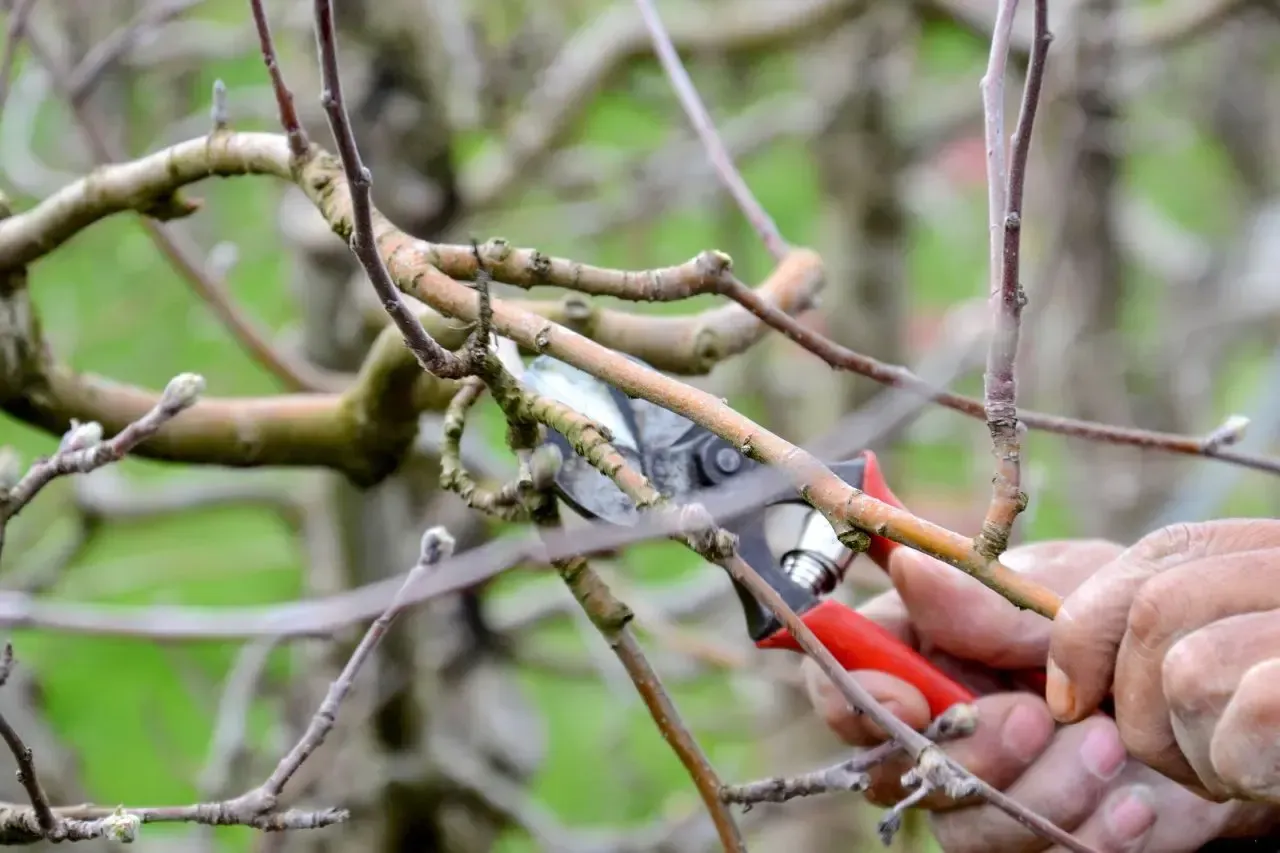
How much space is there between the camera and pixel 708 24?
2545 mm

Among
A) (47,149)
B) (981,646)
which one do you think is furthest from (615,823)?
(47,149)

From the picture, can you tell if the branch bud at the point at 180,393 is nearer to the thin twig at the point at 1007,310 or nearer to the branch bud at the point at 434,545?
the branch bud at the point at 434,545

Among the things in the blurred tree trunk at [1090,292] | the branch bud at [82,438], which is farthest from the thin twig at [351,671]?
the blurred tree trunk at [1090,292]

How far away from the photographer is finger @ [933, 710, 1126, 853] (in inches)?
39.0

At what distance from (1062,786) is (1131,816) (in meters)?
0.06

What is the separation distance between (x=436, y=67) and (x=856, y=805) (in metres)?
1.83

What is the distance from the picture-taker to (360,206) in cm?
66

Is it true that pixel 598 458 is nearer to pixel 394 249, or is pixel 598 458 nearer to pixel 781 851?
pixel 394 249

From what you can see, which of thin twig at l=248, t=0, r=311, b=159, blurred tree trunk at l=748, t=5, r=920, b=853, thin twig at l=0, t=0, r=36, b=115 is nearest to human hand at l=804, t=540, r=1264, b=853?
thin twig at l=248, t=0, r=311, b=159

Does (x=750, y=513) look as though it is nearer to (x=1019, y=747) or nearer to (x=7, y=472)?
(x=1019, y=747)

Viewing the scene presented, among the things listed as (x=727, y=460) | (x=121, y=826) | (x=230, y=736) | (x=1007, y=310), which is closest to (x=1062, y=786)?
(x=727, y=460)

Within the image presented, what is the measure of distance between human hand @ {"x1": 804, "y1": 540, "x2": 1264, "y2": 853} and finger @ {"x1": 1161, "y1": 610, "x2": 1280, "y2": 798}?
0.89 ft

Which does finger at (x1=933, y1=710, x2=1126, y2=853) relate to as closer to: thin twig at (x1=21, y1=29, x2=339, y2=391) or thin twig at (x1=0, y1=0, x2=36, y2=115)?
thin twig at (x1=21, y1=29, x2=339, y2=391)

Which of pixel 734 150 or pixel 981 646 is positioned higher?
pixel 734 150
